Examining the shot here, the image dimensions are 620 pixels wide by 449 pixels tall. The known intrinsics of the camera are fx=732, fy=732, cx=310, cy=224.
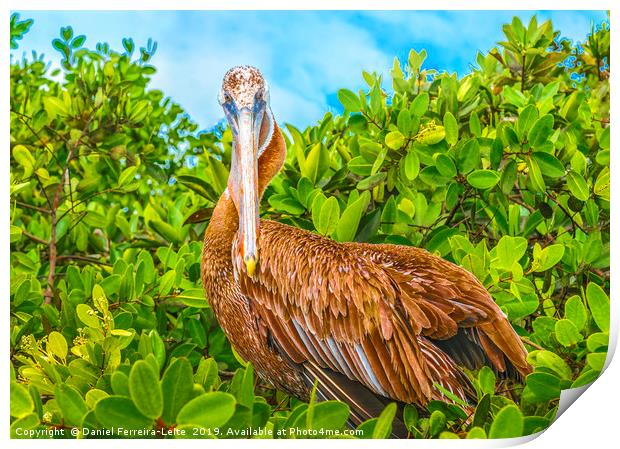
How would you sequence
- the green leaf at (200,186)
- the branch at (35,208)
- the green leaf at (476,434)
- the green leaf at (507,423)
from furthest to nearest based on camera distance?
the branch at (35,208) < the green leaf at (200,186) < the green leaf at (476,434) < the green leaf at (507,423)

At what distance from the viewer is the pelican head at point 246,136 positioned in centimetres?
233

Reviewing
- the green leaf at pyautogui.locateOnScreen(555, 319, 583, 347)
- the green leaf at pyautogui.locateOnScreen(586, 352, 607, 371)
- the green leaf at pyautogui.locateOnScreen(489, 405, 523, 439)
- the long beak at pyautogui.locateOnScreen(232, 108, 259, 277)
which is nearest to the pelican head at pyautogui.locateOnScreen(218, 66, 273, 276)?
the long beak at pyautogui.locateOnScreen(232, 108, 259, 277)

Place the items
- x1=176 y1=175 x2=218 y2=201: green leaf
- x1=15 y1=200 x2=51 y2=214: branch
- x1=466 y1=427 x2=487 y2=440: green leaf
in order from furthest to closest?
x1=15 y1=200 x2=51 y2=214: branch
x1=176 y1=175 x2=218 y2=201: green leaf
x1=466 y1=427 x2=487 y2=440: green leaf

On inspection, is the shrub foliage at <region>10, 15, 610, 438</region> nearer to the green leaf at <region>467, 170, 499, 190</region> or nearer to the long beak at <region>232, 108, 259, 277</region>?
the green leaf at <region>467, 170, 499, 190</region>

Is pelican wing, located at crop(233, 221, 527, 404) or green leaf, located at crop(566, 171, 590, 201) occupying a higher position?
green leaf, located at crop(566, 171, 590, 201)

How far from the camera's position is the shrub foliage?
7.36 ft

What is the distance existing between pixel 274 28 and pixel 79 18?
666mm

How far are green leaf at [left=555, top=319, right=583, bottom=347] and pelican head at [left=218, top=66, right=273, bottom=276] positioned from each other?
3.18 feet

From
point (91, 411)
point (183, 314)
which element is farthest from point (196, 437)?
point (183, 314)

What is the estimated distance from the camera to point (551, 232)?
2625mm

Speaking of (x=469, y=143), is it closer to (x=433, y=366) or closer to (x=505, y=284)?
(x=505, y=284)


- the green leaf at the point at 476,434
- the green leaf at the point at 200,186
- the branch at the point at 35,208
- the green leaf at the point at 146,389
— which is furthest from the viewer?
the branch at the point at 35,208

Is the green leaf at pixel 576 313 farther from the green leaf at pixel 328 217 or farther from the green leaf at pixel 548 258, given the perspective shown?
the green leaf at pixel 328 217

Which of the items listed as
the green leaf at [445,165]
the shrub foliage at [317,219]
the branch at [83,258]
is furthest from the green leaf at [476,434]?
the branch at [83,258]
